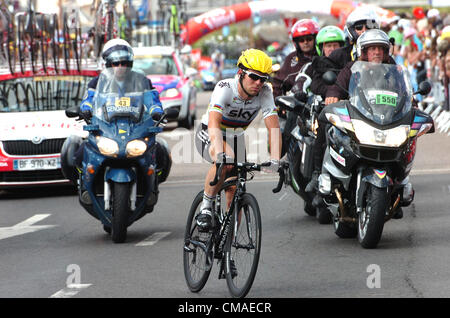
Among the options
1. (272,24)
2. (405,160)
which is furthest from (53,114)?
(272,24)

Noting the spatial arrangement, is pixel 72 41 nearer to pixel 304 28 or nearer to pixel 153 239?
pixel 304 28

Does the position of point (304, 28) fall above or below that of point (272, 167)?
above

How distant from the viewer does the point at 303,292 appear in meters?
7.99

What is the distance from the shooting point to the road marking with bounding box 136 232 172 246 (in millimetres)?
10727

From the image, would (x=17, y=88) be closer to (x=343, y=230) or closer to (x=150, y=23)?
(x=343, y=230)

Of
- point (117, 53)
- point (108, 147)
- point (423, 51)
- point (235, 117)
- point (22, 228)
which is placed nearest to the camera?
point (235, 117)

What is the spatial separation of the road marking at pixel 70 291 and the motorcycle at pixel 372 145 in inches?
95.4

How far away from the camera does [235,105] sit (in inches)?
342

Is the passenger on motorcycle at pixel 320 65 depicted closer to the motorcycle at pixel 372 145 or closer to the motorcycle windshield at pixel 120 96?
the motorcycle at pixel 372 145

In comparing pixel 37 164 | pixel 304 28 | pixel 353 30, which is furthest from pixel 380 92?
pixel 37 164

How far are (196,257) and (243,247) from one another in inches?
25.1

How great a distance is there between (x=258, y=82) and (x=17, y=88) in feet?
27.2

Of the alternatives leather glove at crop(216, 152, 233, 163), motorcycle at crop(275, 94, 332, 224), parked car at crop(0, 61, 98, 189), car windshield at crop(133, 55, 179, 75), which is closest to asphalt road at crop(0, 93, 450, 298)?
motorcycle at crop(275, 94, 332, 224)

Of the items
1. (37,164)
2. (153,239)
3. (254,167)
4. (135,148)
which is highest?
(254,167)
